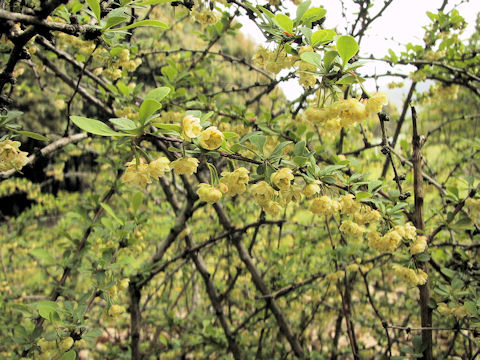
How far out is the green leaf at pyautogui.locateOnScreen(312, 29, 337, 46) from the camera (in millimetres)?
863

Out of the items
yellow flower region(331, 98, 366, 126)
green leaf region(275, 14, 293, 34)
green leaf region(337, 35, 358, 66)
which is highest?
green leaf region(275, 14, 293, 34)

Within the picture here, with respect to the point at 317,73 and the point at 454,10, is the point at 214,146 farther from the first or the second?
the point at 454,10

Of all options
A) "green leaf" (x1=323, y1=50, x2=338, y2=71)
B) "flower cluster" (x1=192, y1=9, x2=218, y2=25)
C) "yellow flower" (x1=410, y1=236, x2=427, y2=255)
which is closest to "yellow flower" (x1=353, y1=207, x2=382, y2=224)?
"yellow flower" (x1=410, y1=236, x2=427, y2=255)

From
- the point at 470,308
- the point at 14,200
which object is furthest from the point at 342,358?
the point at 14,200

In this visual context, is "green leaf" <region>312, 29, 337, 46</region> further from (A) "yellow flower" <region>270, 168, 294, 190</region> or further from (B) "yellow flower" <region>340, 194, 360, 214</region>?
(B) "yellow flower" <region>340, 194, 360, 214</region>

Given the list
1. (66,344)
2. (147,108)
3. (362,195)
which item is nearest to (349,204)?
(362,195)

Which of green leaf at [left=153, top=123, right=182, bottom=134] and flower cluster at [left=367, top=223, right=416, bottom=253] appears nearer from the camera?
green leaf at [left=153, top=123, right=182, bottom=134]

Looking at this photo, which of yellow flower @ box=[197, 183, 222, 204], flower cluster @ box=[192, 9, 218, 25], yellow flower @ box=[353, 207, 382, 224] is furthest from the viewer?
flower cluster @ box=[192, 9, 218, 25]

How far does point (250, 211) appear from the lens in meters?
3.49

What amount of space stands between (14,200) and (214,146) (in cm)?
976

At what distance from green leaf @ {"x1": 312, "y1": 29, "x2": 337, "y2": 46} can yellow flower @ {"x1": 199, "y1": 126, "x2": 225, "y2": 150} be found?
0.39 m

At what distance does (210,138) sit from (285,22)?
1.38 feet

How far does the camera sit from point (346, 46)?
0.78 m

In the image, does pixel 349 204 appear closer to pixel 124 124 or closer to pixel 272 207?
pixel 272 207
